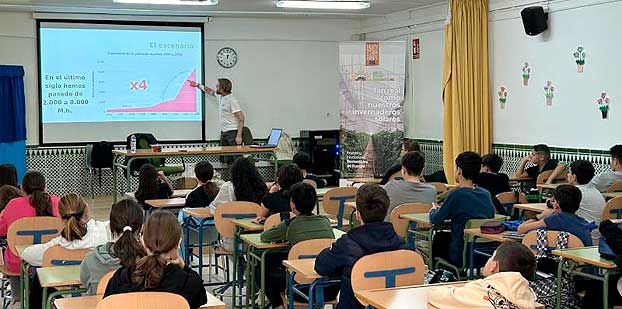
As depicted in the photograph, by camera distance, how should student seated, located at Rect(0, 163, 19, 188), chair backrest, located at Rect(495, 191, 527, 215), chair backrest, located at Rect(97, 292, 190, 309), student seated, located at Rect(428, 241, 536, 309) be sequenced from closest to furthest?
1. student seated, located at Rect(428, 241, 536, 309)
2. chair backrest, located at Rect(97, 292, 190, 309)
3. student seated, located at Rect(0, 163, 19, 188)
4. chair backrest, located at Rect(495, 191, 527, 215)

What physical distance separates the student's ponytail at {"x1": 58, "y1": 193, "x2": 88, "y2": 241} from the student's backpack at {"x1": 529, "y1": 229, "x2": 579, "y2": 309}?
2.65 metres

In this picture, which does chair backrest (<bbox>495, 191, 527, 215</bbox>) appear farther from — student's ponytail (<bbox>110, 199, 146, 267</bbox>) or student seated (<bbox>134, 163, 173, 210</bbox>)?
student's ponytail (<bbox>110, 199, 146, 267</bbox>)

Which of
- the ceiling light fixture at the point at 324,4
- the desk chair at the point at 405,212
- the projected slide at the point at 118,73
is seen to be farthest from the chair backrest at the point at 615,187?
the projected slide at the point at 118,73

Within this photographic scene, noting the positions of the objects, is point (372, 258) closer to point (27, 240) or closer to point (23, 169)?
point (27, 240)

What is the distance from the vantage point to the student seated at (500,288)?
3293mm

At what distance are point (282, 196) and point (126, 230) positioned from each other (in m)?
2.29

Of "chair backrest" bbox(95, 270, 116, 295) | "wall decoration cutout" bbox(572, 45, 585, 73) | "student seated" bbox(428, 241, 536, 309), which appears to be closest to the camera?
"student seated" bbox(428, 241, 536, 309)

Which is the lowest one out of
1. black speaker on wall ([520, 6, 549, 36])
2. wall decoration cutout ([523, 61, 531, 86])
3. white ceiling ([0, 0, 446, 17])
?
wall decoration cutout ([523, 61, 531, 86])

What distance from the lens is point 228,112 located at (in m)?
12.1

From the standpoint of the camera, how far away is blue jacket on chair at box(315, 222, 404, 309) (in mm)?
4492

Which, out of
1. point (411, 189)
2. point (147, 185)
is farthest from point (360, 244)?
point (147, 185)

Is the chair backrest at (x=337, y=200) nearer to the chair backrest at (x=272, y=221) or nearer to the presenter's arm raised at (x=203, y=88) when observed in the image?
the chair backrest at (x=272, y=221)

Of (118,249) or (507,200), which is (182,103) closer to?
(507,200)

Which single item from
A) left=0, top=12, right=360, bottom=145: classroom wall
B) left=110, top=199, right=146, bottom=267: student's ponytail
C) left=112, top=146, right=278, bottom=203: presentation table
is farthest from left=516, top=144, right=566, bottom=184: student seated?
left=110, top=199, right=146, bottom=267: student's ponytail
